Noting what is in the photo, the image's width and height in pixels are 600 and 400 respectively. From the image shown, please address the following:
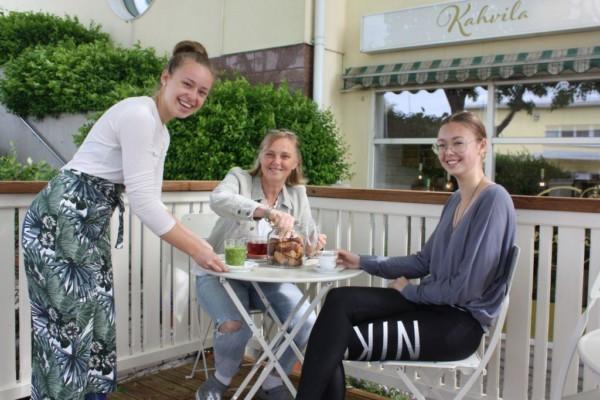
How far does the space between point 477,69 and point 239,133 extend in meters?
2.62

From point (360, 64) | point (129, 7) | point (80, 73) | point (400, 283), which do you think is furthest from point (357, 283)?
point (129, 7)

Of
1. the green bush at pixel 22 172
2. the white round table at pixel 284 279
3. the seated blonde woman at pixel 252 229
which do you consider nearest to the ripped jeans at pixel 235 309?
the seated blonde woman at pixel 252 229

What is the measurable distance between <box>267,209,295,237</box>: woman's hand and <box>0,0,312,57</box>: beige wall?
431 cm

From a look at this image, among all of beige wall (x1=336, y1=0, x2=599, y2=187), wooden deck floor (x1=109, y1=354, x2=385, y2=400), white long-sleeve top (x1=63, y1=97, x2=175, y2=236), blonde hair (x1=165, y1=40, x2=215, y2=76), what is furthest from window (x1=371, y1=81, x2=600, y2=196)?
white long-sleeve top (x1=63, y1=97, x2=175, y2=236)

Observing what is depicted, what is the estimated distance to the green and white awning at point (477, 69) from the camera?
16.8ft

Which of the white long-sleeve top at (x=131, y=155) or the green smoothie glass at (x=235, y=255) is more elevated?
the white long-sleeve top at (x=131, y=155)

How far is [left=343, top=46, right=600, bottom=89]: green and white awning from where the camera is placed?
5.13 m

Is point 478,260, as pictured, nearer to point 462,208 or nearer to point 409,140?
point 462,208

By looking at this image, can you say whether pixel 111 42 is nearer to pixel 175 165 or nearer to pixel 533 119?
pixel 175 165

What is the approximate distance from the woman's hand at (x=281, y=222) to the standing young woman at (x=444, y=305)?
372mm

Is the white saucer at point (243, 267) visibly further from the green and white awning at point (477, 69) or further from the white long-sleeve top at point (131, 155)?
the green and white awning at point (477, 69)

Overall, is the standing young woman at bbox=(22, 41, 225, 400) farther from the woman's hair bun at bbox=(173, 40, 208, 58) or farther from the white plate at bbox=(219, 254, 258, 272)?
the white plate at bbox=(219, 254, 258, 272)

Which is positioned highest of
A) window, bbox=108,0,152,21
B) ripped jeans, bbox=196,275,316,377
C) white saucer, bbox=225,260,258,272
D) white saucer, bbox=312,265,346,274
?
window, bbox=108,0,152,21

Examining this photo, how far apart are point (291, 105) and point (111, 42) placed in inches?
222
